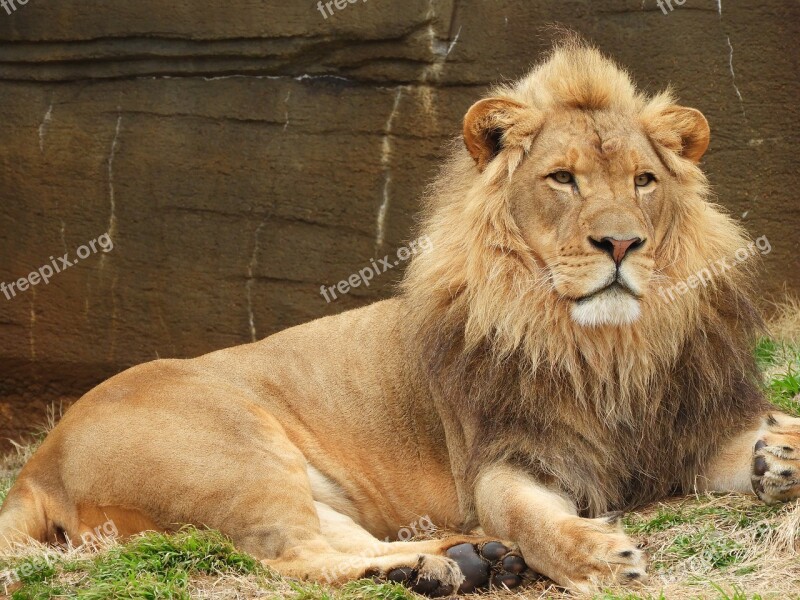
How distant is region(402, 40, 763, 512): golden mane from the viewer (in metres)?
4.69

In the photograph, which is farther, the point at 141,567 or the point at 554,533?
the point at 141,567

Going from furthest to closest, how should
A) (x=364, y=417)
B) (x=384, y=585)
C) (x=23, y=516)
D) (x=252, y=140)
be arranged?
(x=252, y=140) < (x=364, y=417) < (x=23, y=516) < (x=384, y=585)

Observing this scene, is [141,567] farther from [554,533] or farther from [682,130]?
[682,130]

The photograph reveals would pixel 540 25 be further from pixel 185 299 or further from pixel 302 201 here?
pixel 185 299

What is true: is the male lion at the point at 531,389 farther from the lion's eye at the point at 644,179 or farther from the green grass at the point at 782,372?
the green grass at the point at 782,372

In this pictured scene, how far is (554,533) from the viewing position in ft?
13.7

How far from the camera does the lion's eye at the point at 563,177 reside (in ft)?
15.6

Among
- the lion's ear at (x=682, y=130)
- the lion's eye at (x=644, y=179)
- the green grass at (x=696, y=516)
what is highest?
the lion's ear at (x=682, y=130)

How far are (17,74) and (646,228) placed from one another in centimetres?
543

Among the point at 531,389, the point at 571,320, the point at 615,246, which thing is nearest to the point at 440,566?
the point at 531,389

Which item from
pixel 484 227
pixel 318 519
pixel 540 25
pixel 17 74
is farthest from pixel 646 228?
pixel 17 74

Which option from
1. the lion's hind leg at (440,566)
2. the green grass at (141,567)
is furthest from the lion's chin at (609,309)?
the green grass at (141,567)

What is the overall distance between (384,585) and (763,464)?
1560 millimetres

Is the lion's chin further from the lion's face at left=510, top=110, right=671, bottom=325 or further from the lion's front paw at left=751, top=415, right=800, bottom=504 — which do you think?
the lion's front paw at left=751, top=415, right=800, bottom=504
